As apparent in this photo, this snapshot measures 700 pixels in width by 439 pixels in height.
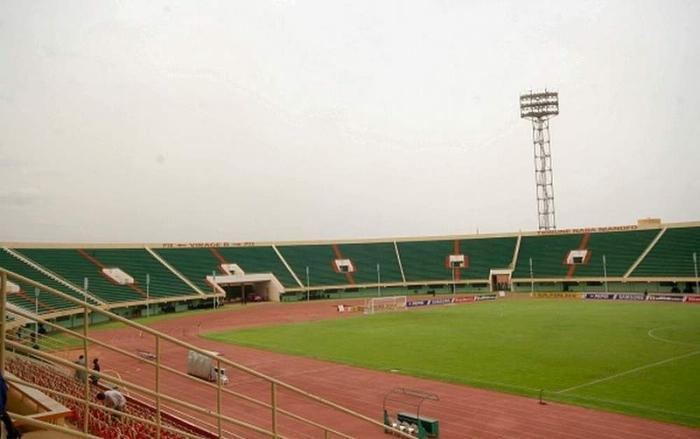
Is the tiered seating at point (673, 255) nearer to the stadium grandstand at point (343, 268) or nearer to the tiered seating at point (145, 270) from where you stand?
the stadium grandstand at point (343, 268)

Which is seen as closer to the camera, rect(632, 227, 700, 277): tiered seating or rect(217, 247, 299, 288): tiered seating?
rect(632, 227, 700, 277): tiered seating

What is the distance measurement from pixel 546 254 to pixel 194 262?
160 feet

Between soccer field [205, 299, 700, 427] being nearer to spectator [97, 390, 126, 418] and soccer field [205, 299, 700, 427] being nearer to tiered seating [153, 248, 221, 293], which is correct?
spectator [97, 390, 126, 418]

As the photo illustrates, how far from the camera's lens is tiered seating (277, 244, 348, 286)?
74062 mm

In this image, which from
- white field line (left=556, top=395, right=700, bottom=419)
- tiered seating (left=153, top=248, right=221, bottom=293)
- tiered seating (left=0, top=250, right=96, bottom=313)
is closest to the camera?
white field line (left=556, top=395, right=700, bottom=419)

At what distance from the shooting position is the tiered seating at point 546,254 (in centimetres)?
7050

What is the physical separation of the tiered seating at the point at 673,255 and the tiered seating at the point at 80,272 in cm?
5869

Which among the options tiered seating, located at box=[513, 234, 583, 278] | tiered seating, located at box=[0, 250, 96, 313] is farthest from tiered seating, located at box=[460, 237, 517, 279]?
tiered seating, located at box=[0, 250, 96, 313]

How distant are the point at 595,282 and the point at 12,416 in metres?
70.2

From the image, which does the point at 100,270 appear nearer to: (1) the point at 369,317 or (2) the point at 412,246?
(1) the point at 369,317

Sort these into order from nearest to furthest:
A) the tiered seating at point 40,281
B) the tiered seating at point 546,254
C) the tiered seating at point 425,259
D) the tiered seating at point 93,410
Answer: the tiered seating at point 93,410 → the tiered seating at point 40,281 → the tiered seating at point 546,254 → the tiered seating at point 425,259

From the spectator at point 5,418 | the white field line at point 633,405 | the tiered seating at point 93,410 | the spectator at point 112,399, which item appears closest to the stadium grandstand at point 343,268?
the tiered seating at point 93,410

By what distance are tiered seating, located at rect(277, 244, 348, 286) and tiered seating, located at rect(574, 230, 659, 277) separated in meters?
32.6

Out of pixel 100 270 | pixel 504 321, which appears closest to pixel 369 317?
pixel 504 321
